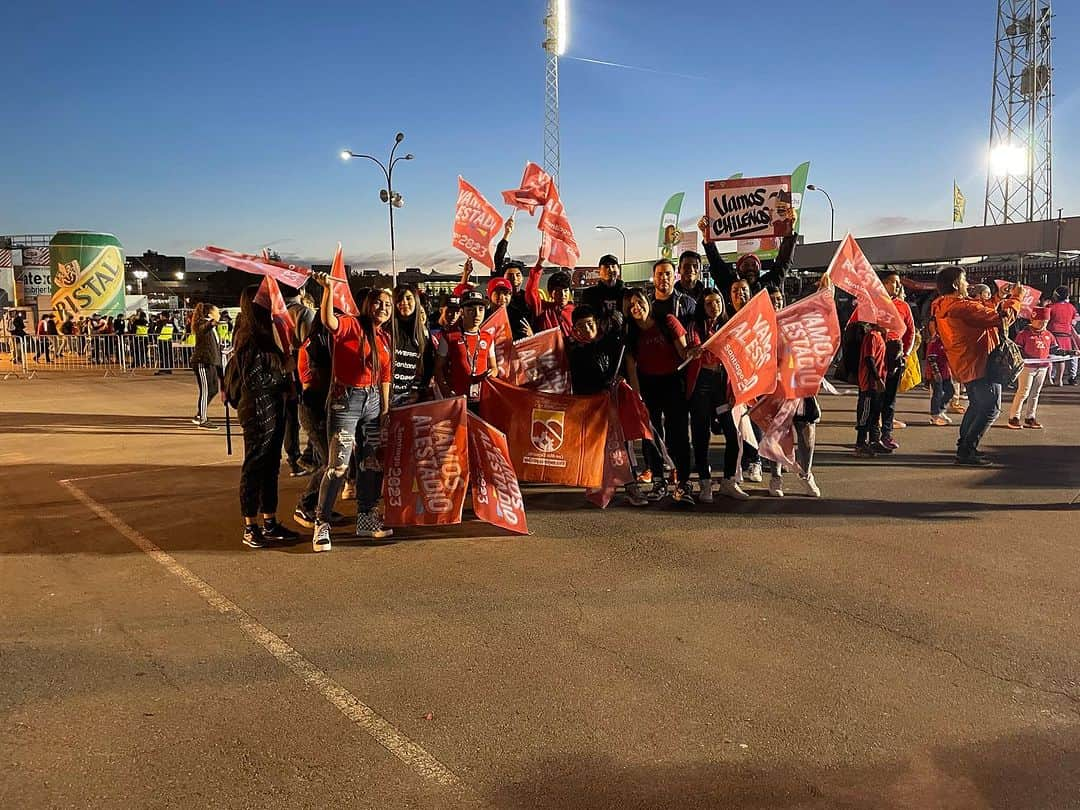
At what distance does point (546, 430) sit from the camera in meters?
6.67

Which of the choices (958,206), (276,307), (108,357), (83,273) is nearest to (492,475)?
(276,307)

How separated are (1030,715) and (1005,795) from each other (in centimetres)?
68

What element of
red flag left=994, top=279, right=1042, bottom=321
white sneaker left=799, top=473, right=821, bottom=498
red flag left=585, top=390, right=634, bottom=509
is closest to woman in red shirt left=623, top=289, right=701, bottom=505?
red flag left=585, top=390, right=634, bottom=509

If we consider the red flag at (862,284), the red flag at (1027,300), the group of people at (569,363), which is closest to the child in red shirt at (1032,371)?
the red flag at (1027,300)

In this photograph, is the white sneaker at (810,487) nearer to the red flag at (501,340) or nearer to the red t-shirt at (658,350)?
the red t-shirt at (658,350)

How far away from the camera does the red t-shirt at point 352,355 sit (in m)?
5.59

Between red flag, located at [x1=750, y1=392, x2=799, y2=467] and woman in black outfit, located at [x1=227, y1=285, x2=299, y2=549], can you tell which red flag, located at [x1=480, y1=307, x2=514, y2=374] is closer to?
woman in black outfit, located at [x1=227, y1=285, x2=299, y2=549]

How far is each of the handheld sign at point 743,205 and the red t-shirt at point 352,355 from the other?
4945mm

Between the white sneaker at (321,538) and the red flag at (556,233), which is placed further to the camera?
the red flag at (556,233)

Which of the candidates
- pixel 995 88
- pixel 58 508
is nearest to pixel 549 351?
pixel 58 508

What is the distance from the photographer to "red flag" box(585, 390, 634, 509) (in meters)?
6.76

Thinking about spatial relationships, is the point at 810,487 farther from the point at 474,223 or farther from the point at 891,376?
the point at 474,223

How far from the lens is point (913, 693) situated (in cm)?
357

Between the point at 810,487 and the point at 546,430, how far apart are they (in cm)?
244
